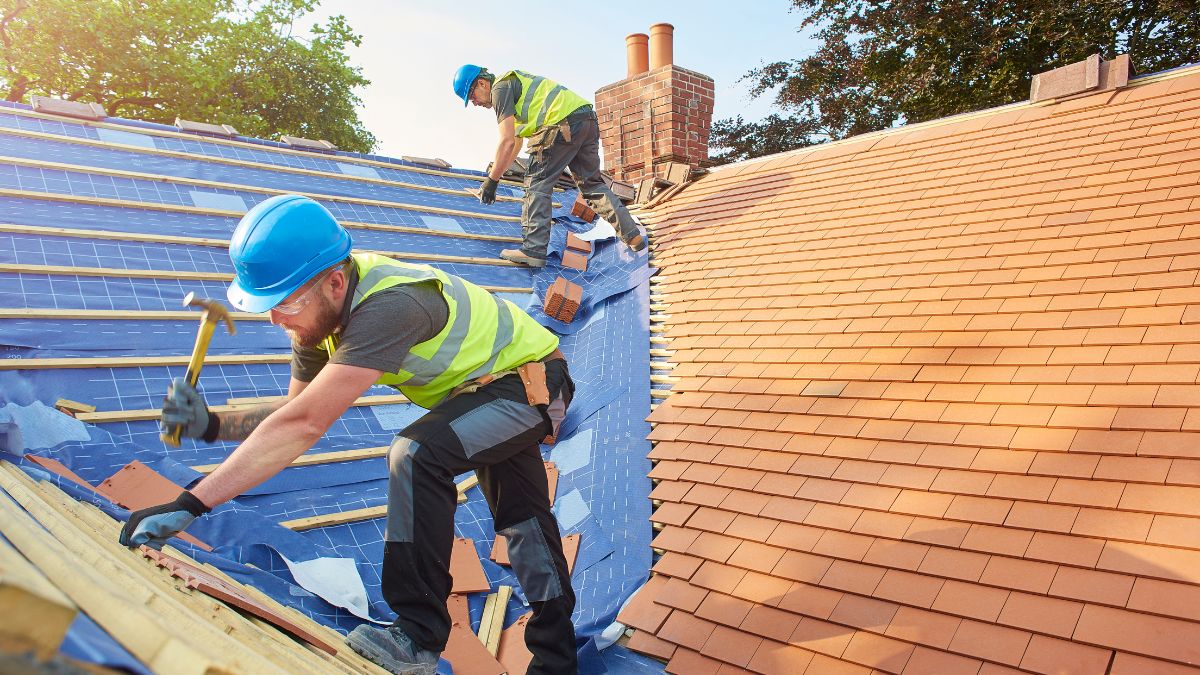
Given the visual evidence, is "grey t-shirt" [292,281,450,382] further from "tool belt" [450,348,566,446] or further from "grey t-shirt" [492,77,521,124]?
"grey t-shirt" [492,77,521,124]

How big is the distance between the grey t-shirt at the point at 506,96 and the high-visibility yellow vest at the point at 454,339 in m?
3.38

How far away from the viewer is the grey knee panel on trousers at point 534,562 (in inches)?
108

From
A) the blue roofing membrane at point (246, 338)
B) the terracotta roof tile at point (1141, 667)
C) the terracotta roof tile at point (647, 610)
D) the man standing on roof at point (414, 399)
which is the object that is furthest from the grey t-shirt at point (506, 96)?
the terracotta roof tile at point (1141, 667)

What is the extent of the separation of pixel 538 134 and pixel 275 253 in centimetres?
408

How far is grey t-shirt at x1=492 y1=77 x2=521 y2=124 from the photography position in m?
5.79

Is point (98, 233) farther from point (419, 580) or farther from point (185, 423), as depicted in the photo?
point (419, 580)

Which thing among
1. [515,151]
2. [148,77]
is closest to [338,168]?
[515,151]

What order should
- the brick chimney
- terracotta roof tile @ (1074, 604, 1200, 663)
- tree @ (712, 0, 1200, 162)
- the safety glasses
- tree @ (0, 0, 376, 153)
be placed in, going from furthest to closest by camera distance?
tree @ (0, 0, 376, 153) < tree @ (712, 0, 1200, 162) < the brick chimney < the safety glasses < terracotta roof tile @ (1074, 604, 1200, 663)

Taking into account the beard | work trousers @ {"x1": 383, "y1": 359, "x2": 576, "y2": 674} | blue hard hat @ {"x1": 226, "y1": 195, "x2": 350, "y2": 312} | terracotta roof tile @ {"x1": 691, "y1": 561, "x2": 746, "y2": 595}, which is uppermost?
blue hard hat @ {"x1": 226, "y1": 195, "x2": 350, "y2": 312}

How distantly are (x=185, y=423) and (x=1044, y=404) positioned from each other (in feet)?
9.43

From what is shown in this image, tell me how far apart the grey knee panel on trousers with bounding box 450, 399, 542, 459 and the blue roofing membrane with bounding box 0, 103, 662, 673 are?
Answer: 89 centimetres

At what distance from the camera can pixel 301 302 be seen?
7.41 ft

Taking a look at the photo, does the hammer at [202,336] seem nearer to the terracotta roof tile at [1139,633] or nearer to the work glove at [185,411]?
the work glove at [185,411]

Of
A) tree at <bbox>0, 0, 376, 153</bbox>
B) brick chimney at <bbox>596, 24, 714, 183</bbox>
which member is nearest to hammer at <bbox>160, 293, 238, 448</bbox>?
brick chimney at <bbox>596, 24, 714, 183</bbox>
